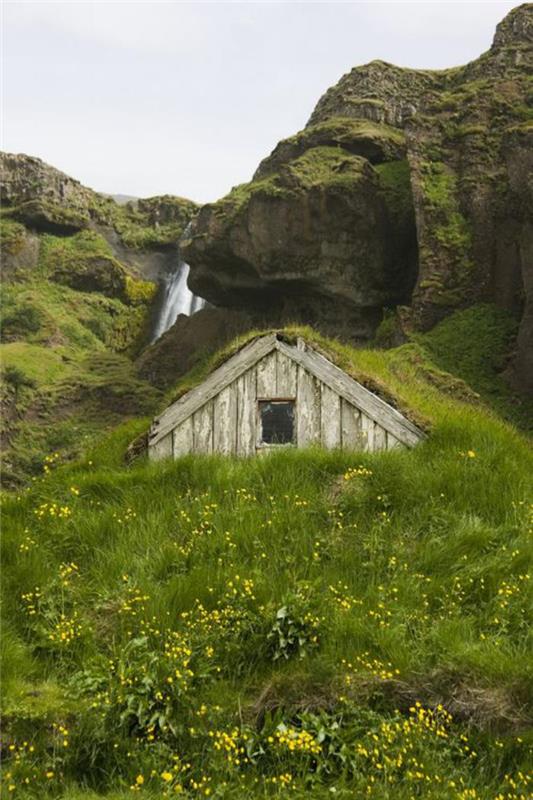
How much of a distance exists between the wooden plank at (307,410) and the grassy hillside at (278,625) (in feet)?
1.82

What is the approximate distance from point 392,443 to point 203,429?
7.37ft

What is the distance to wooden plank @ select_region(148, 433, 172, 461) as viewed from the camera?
884 cm

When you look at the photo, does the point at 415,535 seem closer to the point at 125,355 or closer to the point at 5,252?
the point at 125,355

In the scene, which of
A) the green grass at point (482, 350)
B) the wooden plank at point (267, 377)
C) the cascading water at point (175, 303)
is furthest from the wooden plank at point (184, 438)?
the cascading water at point (175, 303)

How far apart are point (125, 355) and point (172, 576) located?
32.0 m

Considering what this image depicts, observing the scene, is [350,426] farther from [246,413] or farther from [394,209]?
[394,209]

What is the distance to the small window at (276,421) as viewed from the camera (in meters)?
8.91

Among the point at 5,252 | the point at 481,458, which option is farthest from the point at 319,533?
the point at 5,252

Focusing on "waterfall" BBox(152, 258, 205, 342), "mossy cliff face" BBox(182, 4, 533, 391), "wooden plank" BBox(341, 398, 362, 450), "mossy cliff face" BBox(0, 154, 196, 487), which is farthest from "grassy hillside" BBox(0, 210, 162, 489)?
"wooden plank" BBox(341, 398, 362, 450)

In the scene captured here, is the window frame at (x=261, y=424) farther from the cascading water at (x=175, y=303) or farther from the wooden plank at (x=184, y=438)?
the cascading water at (x=175, y=303)

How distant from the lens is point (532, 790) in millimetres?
4723

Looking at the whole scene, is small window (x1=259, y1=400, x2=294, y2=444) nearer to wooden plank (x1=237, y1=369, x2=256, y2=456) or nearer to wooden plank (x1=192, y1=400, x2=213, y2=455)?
wooden plank (x1=237, y1=369, x2=256, y2=456)

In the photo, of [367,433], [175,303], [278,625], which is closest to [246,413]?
[367,433]

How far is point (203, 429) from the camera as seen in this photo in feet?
29.1
